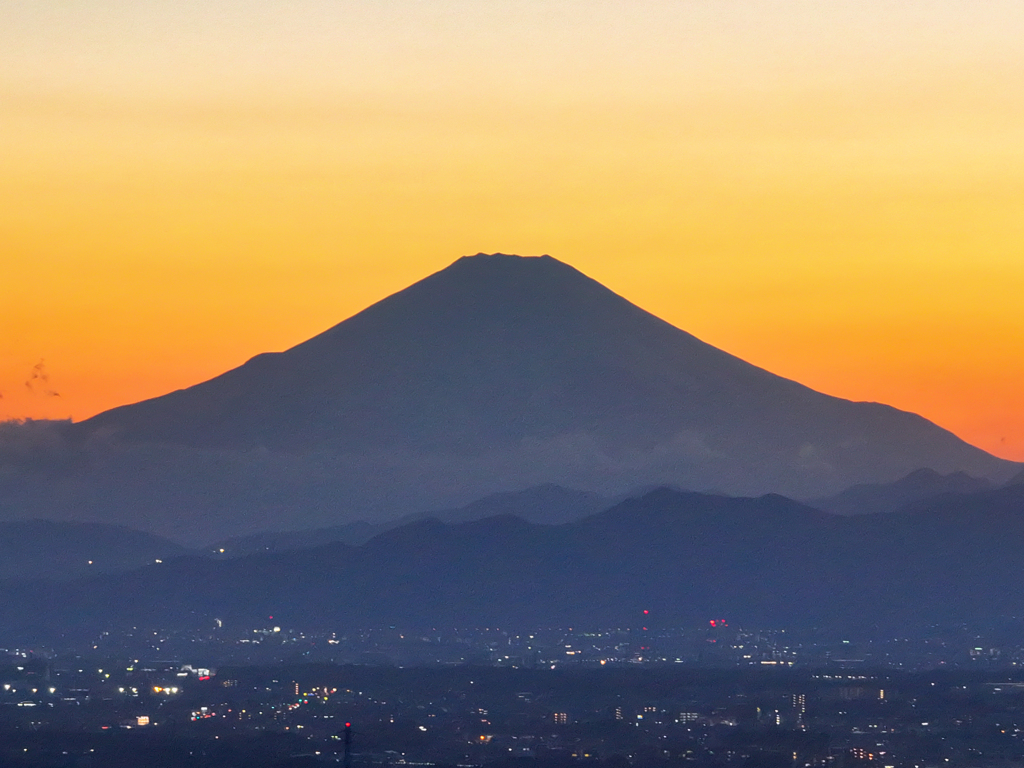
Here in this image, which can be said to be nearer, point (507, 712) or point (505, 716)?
A: point (505, 716)

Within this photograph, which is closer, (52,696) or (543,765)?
(543,765)

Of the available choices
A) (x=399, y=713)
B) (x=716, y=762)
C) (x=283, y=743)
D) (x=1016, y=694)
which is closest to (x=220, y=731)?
(x=283, y=743)

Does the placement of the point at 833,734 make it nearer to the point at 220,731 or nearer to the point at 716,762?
the point at 716,762

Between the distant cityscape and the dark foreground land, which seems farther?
the distant cityscape

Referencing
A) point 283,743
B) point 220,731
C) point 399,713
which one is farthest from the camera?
point 399,713
